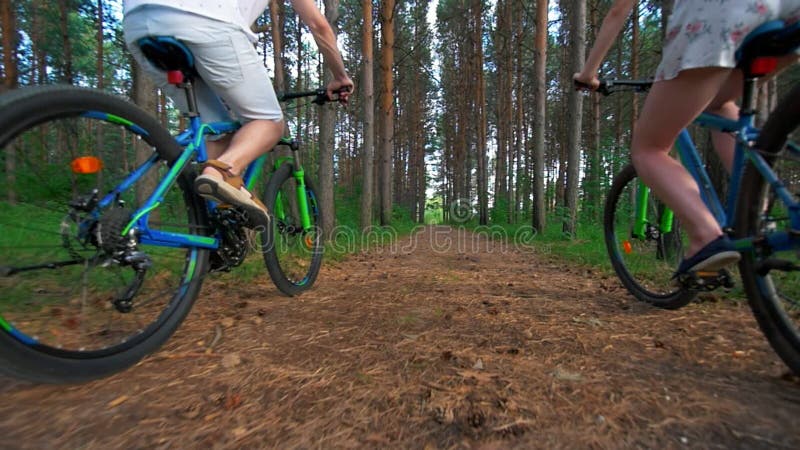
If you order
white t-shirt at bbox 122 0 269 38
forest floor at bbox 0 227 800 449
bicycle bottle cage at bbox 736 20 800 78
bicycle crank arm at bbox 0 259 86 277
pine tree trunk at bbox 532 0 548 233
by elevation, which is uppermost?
pine tree trunk at bbox 532 0 548 233

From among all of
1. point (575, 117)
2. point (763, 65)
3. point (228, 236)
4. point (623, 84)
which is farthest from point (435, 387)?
point (575, 117)

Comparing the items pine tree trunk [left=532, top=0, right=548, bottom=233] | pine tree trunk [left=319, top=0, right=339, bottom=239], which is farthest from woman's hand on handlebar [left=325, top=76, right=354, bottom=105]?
pine tree trunk [left=532, top=0, right=548, bottom=233]

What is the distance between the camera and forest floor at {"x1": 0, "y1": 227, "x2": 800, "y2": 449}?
96 cm

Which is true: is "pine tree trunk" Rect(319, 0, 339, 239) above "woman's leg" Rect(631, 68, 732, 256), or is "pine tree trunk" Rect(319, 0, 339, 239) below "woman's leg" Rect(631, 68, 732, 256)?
above

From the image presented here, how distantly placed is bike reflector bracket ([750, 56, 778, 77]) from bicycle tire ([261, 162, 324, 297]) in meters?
2.34

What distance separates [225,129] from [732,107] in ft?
7.90

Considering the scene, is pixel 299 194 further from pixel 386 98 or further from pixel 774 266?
pixel 386 98

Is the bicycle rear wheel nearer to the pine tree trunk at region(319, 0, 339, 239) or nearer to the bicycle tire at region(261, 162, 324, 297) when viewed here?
the bicycle tire at region(261, 162, 324, 297)

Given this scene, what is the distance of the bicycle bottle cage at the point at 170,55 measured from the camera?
157cm

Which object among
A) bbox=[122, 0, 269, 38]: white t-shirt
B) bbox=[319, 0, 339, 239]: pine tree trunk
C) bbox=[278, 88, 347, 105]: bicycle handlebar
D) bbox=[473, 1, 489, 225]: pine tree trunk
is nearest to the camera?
bbox=[122, 0, 269, 38]: white t-shirt

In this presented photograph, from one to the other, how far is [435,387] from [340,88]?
1.90m

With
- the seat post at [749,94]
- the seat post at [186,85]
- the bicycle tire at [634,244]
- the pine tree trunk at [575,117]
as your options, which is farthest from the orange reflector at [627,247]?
the pine tree trunk at [575,117]

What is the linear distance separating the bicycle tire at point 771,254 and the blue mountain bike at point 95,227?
6.94 ft

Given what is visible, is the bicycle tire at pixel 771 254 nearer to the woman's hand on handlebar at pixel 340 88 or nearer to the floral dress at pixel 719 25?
the floral dress at pixel 719 25
